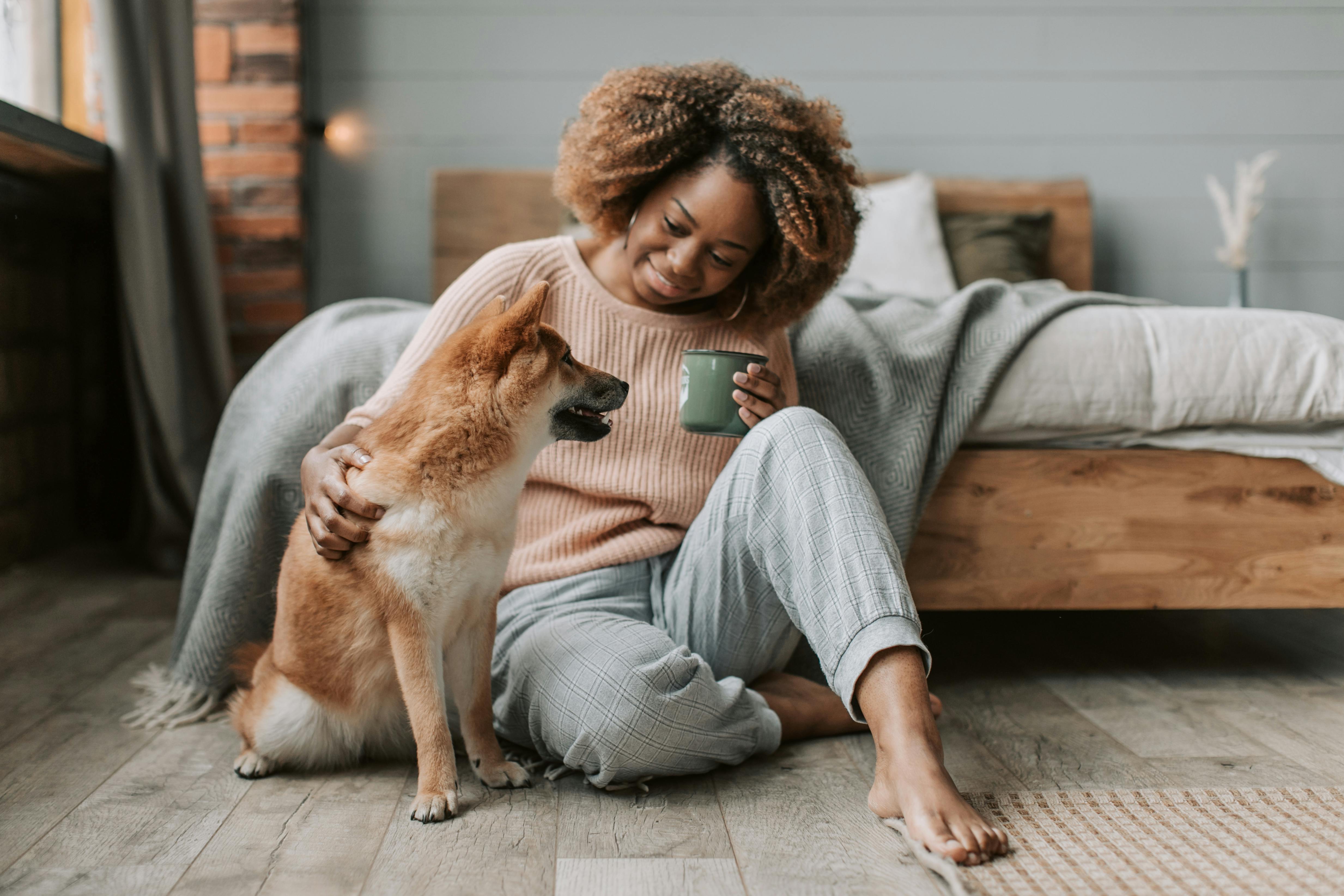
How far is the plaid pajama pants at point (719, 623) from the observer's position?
1.05m

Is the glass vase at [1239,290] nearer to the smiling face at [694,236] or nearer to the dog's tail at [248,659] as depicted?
the smiling face at [694,236]

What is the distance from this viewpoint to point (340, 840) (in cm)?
101

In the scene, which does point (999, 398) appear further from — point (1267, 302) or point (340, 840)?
point (1267, 302)

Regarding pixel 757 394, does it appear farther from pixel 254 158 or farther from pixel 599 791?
pixel 254 158

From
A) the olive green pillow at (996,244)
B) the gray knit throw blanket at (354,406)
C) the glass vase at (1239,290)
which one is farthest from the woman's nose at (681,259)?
the glass vase at (1239,290)

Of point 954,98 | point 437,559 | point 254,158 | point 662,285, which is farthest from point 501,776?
point 954,98

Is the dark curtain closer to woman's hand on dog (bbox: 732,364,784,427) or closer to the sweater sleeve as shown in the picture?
→ the sweater sleeve

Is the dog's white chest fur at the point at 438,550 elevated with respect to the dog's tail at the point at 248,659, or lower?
elevated

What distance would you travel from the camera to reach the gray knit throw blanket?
143cm

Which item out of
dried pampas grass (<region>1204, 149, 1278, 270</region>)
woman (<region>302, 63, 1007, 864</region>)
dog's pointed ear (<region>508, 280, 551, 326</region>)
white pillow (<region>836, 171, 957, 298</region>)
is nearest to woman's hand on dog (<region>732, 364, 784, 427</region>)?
woman (<region>302, 63, 1007, 864</region>)

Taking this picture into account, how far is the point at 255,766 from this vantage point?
117 cm

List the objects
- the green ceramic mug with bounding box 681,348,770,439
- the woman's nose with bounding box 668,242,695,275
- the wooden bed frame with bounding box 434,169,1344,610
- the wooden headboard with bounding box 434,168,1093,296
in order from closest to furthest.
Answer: the green ceramic mug with bounding box 681,348,770,439 → the woman's nose with bounding box 668,242,695,275 → the wooden bed frame with bounding box 434,169,1344,610 → the wooden headboard with bounding box 434,168,1093,296

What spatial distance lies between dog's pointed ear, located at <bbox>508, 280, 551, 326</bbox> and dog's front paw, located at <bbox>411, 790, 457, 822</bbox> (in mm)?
503

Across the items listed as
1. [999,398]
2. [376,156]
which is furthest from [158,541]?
[999,398]
